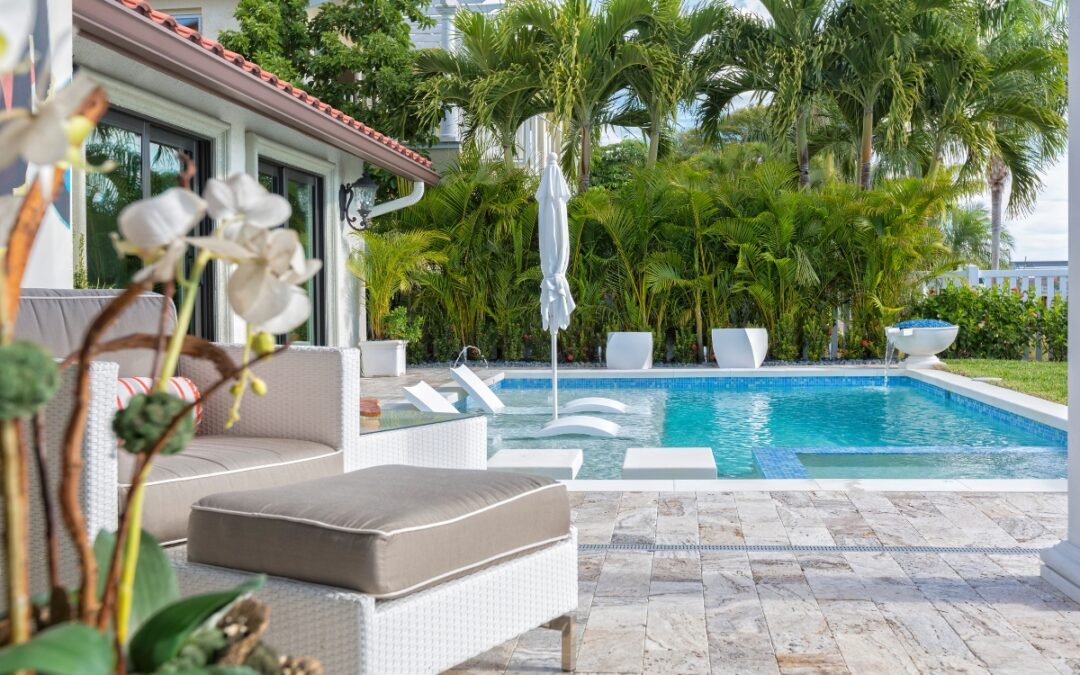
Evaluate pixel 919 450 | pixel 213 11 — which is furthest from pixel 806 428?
pixel 213 11

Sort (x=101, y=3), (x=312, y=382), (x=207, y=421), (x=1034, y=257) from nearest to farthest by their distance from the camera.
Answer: (x=312, y=382), (x=207, y=421), (x=101, y=3), (x=1034, y=257)

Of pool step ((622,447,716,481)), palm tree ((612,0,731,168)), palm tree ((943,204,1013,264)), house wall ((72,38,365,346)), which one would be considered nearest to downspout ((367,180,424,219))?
house wall ((72,38,365,346))

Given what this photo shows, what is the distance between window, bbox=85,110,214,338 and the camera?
6.39 metres

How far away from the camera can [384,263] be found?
10.9 m

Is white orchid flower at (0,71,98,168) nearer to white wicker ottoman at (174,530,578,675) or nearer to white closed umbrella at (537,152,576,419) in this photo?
white wicker ottoman at (174,530,578,675)

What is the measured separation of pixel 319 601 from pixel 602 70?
1171 centimetres

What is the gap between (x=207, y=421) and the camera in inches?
138

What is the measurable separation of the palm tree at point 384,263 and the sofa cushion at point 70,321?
7345 mm

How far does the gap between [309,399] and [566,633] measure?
126 cm

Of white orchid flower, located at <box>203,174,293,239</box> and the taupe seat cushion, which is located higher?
white orchid flower, located at <box>203,174,293,239</box>

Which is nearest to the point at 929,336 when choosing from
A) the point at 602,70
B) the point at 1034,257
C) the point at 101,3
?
the point at 602,70

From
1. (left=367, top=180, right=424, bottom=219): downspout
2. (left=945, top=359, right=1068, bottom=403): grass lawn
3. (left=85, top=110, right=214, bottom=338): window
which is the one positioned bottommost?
(left=945, top=359, right=1068, bottom=403): grass lawn

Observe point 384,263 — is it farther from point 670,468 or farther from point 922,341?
point 670,468

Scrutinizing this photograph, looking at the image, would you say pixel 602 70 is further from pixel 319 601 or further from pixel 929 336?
pixel 319 601
